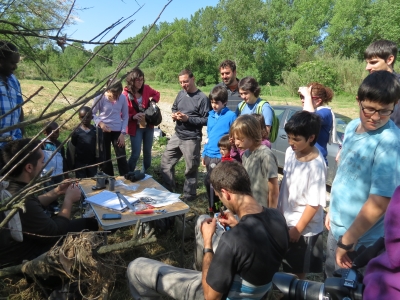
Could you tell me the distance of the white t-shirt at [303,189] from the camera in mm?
2242

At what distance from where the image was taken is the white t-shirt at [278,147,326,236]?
7.36 feet

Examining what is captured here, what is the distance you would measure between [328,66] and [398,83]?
23739 mm

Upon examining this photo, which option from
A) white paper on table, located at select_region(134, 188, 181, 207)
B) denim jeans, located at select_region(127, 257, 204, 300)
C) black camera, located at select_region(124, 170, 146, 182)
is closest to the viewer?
denim jeans, located at select_region(127, 257, 204, 300)

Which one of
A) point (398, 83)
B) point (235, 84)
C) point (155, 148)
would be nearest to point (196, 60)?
point (155, 148)

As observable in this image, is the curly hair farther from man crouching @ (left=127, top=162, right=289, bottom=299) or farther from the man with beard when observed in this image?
man crouching @ (left=127, top=162, right=289, bottom=299)

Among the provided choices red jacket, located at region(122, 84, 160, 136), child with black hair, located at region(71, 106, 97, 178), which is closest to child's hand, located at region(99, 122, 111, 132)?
child with black hair, located at region(71, 106, 97, 178)

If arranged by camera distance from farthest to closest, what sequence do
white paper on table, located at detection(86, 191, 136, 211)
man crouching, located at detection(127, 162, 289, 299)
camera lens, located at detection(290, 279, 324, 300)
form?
1. white paper on table, located at detection(86, 191, 136, 211)
2. man crouching, located at detection(127, 162, 289, 299)
3. camera lens, located at detection(290, 279, 324, 300)

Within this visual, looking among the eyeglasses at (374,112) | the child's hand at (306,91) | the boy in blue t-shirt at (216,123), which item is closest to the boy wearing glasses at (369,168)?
the eyeglasses at (374,112)

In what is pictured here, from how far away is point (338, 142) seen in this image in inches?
205

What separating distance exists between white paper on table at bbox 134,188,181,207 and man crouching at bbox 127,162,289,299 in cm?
97

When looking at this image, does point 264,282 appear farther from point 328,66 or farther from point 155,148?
point 328,66

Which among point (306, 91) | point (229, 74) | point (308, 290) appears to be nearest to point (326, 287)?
point (308, 290)

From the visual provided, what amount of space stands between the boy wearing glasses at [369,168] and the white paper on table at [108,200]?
1688 mm

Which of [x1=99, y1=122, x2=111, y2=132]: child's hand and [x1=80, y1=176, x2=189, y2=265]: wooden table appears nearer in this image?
[x1=80, y1=176, x2=189, y2=265]: wooden table
